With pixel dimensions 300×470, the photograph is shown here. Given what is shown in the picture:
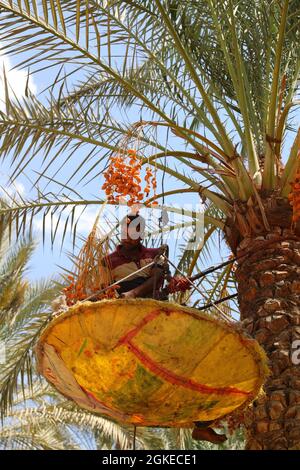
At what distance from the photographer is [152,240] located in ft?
25.2

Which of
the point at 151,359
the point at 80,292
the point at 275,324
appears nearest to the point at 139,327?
the point at 151,359

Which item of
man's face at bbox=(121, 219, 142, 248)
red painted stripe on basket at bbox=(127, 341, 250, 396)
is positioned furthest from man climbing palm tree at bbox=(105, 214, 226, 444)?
red painted stripe on basket at bbox=(127, 341, 250, 396)

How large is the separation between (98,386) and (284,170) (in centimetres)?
228

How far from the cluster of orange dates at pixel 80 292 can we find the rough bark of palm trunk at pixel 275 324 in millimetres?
1061

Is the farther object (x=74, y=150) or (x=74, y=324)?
(x=74, y=150)

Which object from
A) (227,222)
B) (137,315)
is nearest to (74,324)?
(137,315)

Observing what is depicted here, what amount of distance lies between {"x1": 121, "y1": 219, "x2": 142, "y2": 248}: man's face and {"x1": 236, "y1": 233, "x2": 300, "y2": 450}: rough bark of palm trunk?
2.72 feet

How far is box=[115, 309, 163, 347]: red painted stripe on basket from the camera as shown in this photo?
4101 mm

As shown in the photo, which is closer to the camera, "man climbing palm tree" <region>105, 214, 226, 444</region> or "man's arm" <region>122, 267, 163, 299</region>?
"man climbing palm tree" <region>105, 214, 226, 444</region>

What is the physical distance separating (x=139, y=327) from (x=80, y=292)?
800 mm

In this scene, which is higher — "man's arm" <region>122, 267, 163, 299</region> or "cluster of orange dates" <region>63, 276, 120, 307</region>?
"man's arm" <region>122, 267, 163, 299</region>

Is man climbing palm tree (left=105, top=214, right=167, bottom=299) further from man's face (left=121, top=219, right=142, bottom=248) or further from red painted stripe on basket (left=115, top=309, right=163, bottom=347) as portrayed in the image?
red painted stripe on basket (left=115, top=309, right=163, bottom=347)
